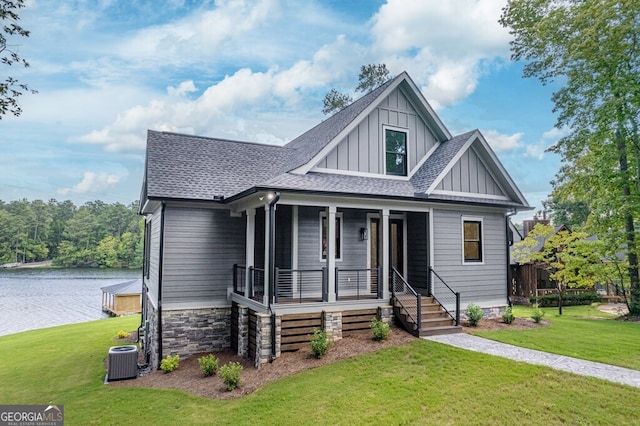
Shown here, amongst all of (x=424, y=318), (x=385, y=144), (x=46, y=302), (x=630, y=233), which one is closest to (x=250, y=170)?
(x=385, y=144)

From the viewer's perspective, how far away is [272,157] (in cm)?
1424

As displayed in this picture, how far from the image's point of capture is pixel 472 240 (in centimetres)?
1243

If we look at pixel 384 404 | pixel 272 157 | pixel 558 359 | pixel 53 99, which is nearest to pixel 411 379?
pixel 384 404

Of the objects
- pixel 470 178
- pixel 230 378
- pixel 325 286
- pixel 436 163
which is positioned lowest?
pixel 230 378

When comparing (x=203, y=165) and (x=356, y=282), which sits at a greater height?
(x=203, y=165)

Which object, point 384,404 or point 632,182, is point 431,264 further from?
point 632,182

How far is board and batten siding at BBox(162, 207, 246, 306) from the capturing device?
10.6 m

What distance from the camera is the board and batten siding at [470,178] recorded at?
12266 millimetres

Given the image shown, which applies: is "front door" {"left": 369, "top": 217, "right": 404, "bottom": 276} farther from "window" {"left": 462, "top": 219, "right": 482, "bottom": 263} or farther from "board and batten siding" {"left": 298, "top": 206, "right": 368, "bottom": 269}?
"window" {"left": 462, "top": 219, "right": 482, "bottom": 263}

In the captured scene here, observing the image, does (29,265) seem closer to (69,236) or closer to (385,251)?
(69,236)

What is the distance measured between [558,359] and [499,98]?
27529 millimetres

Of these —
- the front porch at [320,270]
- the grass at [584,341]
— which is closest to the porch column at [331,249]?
the front porch at [320,270]

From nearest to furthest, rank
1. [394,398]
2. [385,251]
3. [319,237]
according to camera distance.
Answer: [394,398] → [385,251] → [319,237]

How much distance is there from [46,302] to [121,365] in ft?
94.4
